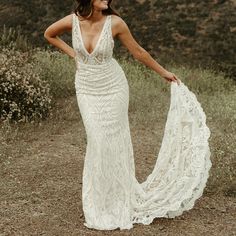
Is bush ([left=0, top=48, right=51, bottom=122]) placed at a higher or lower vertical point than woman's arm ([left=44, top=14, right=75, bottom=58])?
lower

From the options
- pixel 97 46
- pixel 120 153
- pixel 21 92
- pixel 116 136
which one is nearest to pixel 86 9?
pixel 97 46

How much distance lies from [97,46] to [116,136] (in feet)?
2.99

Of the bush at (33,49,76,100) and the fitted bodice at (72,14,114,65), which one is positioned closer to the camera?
the fitted bodice at (72,14,114,65)

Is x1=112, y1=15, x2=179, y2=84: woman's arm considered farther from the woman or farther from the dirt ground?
the dirt ground

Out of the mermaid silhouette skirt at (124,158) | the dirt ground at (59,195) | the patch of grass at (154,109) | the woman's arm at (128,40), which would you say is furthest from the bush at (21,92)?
the woman's arm at (128,40)

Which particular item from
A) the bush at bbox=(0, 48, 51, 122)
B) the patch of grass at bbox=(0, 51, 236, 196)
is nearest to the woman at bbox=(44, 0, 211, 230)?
the patch of grass at bbox=(0, 51, 236, 196)

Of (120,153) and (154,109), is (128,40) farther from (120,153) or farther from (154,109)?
(154,109)

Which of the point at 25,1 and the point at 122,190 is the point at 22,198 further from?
the point at 25,1

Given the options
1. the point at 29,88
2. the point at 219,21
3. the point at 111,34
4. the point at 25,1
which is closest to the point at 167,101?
the point at 29,88

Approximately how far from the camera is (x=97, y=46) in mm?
6273

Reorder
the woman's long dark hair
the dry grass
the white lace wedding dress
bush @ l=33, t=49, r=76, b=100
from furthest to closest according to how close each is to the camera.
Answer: bush @ l=33, t=49, r=76, b=100, the dry grass, the white lace wedding dress, the woman's long dark hair

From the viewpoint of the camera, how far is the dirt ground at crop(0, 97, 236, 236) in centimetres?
666

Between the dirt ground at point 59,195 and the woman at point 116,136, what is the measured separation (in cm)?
19

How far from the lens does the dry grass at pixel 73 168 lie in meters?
6.77
